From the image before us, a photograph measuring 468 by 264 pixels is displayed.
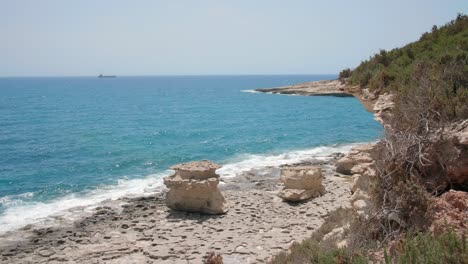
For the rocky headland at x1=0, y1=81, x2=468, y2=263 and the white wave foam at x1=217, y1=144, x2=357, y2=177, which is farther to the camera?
the white wave foam at x1=217, y1=144, x2=357, y2=177

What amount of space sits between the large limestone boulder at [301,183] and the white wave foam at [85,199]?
677 cm

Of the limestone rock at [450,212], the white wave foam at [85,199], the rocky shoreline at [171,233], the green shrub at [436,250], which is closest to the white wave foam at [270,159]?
the white wave foam at [85,199]

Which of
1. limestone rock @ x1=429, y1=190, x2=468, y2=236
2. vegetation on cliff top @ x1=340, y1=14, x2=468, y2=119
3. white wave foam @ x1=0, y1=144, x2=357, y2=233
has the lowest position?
white wave foam @ x1=0, y1=144, x2=357, y2=233

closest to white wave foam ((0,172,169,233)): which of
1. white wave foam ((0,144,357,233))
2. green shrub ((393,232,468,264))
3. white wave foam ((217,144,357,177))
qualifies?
white wave foam ((0,144,357,233))

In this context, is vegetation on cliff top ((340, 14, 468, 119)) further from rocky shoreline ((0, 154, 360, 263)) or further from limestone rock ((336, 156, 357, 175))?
limestone rock ((336, 156, 357, 175))

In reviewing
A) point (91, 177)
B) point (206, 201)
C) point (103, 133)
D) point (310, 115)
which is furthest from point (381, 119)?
point (310, 115)

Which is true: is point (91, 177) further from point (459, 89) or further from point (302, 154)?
point (459, 89)

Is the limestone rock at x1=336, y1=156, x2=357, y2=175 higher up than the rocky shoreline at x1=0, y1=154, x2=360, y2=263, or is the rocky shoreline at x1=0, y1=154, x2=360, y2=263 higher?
the limestone rock at x1=336, y1=156, x2=357, y2=175

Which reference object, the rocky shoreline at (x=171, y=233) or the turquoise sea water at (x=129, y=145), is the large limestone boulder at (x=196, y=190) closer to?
the rocky shoreline at (x=171, y=233)

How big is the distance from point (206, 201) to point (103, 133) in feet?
101

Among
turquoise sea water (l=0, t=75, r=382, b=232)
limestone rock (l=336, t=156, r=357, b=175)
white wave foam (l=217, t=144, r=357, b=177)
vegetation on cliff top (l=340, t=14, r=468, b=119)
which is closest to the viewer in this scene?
vegetation on cliff top (l=340, t=14, r=468, b=119)

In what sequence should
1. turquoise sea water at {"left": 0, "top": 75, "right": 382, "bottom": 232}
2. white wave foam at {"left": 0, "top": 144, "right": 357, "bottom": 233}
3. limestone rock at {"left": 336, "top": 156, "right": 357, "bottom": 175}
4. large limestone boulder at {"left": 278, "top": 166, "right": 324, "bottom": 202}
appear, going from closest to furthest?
white wave foam at {"left": 0, "top": 144, "right": 357, "bottom": 233} → large limestone boulder at {"left": 278, "top": 166, "right": 324, "bottom": 202} → turquoise sea water at {"left": 0, "top": 75, "right": 382, "bottom": 232} → limestone rock at {"left": 336, "top": 156, "right": 357, "bottom": 175}

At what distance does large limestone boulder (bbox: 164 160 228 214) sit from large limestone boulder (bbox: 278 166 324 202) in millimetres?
3611

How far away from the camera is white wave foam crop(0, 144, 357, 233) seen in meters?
19.9
